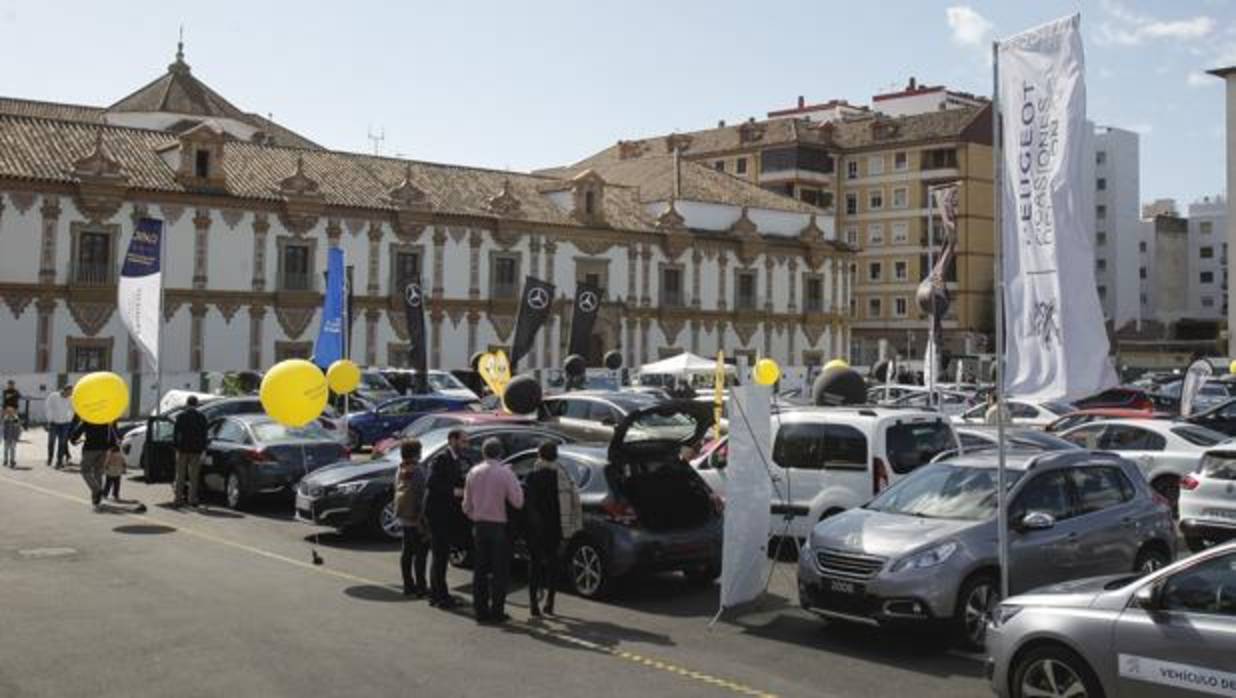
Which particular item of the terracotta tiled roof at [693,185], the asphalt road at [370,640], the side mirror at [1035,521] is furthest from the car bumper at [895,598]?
the terracotta tiled roof at [693,185]

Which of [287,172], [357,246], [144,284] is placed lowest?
[144,284]

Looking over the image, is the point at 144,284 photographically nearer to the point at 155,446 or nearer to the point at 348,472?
the point at 155,446

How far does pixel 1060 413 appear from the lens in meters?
25.7

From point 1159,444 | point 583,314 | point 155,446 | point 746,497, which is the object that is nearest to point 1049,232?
point 746,497

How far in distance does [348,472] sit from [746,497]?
21.2ft

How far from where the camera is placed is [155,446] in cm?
2027

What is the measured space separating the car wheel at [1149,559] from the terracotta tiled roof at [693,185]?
46988mm

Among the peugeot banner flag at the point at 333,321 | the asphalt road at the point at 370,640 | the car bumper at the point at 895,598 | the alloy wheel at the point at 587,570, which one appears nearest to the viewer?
the asphalt road at the point at 370,640

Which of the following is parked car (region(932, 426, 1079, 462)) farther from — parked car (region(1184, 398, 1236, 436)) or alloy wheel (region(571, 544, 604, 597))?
parked car (region(1184, 398, 1236, 436))

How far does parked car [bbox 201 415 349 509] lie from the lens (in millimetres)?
17234

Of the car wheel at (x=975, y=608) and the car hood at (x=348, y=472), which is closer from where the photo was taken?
the car wheel at (x=975, y=608)

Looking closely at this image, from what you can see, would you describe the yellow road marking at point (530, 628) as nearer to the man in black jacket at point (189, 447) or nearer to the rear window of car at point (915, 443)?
the man in black jacket at point (189, 447)

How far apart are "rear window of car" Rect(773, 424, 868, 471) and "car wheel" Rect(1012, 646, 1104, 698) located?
18.4 ft

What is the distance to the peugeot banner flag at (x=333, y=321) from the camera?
80.6ft
